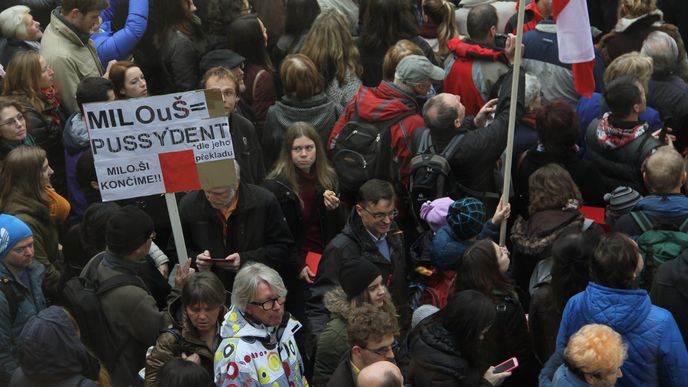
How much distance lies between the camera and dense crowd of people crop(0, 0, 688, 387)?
6125 millimetres

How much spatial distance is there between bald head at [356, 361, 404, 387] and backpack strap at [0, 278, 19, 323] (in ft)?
7.83

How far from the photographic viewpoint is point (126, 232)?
6.93 m

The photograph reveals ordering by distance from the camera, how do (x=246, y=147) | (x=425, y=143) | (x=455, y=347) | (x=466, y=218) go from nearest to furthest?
(x=455, y=347)
(x=466, y=218)
(x=425, y=143)
(x=246, y=147)

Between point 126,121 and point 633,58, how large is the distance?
3.90 meters

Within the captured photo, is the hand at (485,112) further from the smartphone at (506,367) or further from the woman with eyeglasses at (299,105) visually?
the smartphone at (506,367)

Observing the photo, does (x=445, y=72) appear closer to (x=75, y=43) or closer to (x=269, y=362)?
(x=75, y=43)

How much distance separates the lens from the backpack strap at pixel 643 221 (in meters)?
7.18

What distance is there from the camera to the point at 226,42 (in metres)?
10.2

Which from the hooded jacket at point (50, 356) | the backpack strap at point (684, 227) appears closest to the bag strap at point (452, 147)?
the backpack strap at point (684, 227)

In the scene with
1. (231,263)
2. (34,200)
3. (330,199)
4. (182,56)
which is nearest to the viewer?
(231,263)

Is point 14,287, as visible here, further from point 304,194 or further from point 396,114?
point 396,114

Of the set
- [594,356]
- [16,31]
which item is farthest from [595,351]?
[16,31]

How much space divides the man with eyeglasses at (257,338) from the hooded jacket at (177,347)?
21cm

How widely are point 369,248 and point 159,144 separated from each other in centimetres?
149
